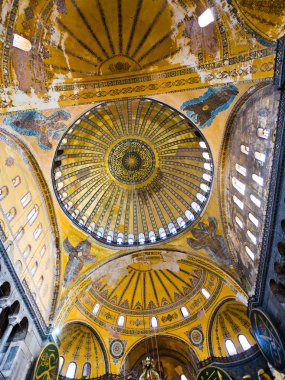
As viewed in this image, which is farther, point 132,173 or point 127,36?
point 132,173

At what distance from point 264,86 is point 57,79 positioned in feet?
25.9

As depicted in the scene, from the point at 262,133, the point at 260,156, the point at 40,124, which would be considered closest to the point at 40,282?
the point at 40,124

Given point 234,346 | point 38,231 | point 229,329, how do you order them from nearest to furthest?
point 38,231
point 234,346
point 229,329

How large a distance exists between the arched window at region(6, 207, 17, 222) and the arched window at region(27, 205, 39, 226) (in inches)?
45.1

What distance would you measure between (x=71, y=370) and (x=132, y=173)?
12.7 m

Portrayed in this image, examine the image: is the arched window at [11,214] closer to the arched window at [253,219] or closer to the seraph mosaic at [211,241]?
the seraph mosaic at [211,241]

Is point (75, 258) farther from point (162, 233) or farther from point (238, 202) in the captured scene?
point (238, 202)

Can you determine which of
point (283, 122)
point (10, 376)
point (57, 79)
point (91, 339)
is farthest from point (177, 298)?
point (57, 79)

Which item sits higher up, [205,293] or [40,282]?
[205,293]

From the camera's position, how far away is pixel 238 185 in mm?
A: 12523

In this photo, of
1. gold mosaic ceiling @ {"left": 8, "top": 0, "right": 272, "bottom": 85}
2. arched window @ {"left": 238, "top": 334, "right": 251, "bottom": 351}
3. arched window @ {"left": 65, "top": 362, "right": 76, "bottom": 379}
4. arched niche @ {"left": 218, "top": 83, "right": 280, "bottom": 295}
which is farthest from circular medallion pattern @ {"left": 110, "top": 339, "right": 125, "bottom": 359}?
gold mosaic ceiling @ {"left": 8, "top": 0, "right": 272, "bottom": 85}

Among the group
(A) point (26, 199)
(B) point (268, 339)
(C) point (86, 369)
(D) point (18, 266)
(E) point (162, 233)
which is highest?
(E) point (162, 233)

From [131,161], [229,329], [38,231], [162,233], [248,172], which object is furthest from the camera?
[162,233]

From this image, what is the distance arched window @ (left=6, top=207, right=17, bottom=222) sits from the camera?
1125 cm
